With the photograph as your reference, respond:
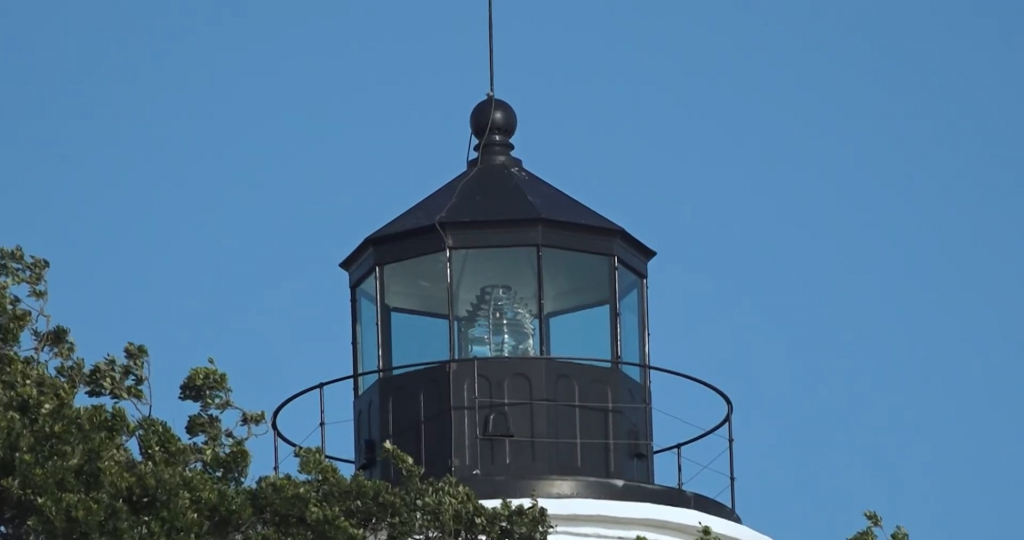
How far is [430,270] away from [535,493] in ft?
5.62

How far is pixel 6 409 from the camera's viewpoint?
11664 mm

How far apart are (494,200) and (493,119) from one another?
90 centimetres

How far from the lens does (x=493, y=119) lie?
1580 cm

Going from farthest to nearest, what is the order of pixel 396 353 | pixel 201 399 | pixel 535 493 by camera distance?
pixel 396 353 → pixel 535 493 → pixel 201 399

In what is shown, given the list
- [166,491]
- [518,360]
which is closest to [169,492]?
[166,491]

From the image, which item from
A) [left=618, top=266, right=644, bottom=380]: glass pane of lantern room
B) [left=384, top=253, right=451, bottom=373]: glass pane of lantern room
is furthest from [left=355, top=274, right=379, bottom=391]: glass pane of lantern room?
[left=618, top=266, right=644, bottom=380]: glass pane of lantern room

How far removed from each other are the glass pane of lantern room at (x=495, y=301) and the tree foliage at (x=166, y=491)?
7.95 ft

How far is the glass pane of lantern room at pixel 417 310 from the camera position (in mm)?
14938

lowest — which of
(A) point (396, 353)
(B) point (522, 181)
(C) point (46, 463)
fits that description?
(C) point (46, 463)

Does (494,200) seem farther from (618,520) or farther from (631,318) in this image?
(618,520)

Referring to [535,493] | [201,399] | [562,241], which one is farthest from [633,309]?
[201,399]

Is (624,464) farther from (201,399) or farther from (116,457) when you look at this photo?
(116,457)

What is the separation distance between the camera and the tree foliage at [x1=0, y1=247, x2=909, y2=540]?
11273 mm

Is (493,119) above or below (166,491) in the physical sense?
above
